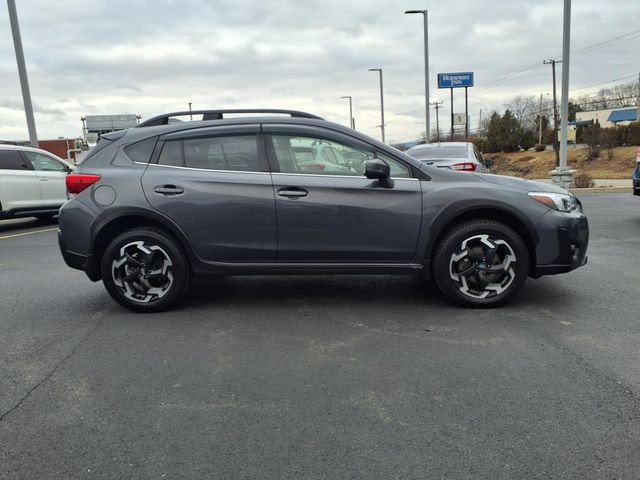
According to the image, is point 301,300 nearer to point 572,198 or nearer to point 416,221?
point 416,221

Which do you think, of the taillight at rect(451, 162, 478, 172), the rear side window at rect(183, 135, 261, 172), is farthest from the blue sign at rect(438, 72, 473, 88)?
the rear side window at rect(183, 135, 261, 172)

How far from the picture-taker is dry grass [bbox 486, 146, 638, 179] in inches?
1267

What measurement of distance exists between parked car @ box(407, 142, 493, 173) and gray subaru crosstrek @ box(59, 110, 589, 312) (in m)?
5.07

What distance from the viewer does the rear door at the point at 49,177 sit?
39.0 feet

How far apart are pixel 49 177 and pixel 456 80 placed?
3841cm

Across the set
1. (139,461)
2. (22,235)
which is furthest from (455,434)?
(22,235)

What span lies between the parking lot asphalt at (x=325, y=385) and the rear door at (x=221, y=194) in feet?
2.14

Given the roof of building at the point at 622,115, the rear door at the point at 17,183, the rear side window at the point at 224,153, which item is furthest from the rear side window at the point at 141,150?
the roof of building at the point at 622,115

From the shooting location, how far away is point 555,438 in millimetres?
2680

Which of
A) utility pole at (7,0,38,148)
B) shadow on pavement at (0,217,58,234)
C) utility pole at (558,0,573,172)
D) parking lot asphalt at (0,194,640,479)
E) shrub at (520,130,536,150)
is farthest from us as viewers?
shrub at (520,130,536,150)

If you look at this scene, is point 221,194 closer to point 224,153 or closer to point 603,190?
point 224,153

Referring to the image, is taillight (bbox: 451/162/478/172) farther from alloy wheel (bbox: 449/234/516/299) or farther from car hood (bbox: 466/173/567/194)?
alloy wheel (bbox: 449/234/516/299)

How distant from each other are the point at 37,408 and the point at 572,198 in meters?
4.57

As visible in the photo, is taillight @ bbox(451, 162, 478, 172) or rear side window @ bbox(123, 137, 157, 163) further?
taillight @ bbox(451, 162, 478, 172)
